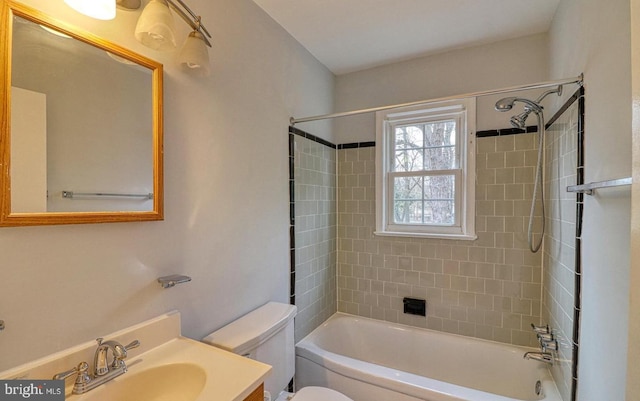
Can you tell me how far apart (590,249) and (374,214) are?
150 centimetres

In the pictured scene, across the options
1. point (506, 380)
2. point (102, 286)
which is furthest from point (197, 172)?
point (506, 380)

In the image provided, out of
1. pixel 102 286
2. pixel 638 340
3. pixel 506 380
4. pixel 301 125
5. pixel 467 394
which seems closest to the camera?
pixel 638 340

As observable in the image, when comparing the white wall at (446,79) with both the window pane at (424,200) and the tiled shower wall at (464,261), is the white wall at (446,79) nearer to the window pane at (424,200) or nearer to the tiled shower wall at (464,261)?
the tiled shower wall at (464,261)

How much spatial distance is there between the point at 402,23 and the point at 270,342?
7.19 ft

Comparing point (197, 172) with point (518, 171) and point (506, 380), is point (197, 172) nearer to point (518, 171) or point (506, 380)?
point (518, 171)

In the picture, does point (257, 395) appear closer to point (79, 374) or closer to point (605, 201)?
point (79, 374)

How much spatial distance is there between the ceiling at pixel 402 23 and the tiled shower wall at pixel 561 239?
2.49ft

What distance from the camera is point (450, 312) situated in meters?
2.30

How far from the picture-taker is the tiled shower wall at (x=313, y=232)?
214 centimetres

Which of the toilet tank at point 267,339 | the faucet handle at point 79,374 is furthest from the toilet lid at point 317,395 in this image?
the faucet handle at point 79,374

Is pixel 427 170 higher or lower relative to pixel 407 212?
higher

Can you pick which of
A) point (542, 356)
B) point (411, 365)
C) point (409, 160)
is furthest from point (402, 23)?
point (411, 365)

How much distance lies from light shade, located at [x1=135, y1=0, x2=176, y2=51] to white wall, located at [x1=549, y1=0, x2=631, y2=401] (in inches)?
63.5

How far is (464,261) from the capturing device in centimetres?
226
